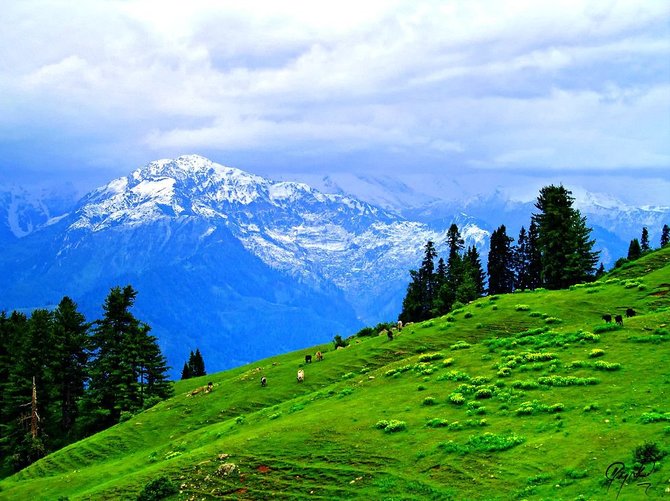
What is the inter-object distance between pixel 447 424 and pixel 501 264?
110 meters

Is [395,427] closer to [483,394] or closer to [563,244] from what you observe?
[483,394]

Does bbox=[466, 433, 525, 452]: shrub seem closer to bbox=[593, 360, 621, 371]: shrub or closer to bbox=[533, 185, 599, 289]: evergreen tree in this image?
bbox=[593, 360, 621, 371]: shrub

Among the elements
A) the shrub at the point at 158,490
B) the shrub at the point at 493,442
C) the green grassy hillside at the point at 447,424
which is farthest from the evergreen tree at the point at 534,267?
the shrub at the point at 158,490

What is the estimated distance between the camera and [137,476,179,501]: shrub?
3562 centimetres

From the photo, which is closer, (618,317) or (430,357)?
(618,317)

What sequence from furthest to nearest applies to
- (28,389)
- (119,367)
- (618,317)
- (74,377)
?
1. (74,377)
2. (28,389)
3. (119,367)
4. (618,317)

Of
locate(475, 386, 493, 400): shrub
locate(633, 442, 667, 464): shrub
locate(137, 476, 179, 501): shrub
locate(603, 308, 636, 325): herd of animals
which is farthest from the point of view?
locate(603, 308, 636, 325): herd of animals

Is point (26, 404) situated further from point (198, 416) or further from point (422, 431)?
point (422, 431)

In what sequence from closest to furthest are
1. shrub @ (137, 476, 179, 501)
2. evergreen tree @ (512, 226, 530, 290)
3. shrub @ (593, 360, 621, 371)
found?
1. shrub @ (137, 476, 179, 501)
2. shrub @ (593, 360, 621, 371)
3. evergreen tree @ (512, 226, 530, 290)

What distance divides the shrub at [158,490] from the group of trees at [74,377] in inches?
1920

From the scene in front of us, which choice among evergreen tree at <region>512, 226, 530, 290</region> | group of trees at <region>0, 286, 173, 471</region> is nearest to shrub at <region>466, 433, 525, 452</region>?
group of trees at <region>0, 286, 173, 471</region>

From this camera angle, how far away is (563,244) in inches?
3861

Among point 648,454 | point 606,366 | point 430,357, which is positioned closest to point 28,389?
point 430,357

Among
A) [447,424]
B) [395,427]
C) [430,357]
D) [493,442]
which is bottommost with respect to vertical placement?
[493,442]
